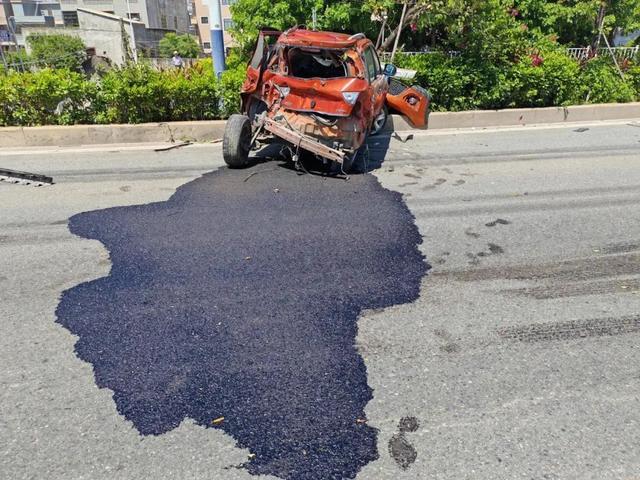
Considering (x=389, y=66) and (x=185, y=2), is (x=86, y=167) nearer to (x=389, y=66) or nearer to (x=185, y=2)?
(x=389, y=66)

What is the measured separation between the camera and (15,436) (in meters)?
2.67

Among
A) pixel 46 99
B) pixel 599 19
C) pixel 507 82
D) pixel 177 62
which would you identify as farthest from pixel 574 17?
pixel 46 99

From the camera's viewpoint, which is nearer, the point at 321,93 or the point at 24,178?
the point at 321,93

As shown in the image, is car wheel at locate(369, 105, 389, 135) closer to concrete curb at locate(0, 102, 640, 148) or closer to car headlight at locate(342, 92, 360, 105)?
concrete curb at locate(0, 102, 640, 148)

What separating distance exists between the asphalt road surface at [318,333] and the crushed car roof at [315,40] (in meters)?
2.00

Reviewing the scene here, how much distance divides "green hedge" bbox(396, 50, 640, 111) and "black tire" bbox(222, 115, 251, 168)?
504 centimetres

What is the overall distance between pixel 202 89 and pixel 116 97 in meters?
1.55

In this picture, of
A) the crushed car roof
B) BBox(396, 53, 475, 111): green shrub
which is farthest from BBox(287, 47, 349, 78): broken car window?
BBox(396, 53, 475, 111): green shrub

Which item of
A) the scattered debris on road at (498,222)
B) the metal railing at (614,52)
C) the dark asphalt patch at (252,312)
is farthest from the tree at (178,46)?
the scattered debris on road at (498,222)

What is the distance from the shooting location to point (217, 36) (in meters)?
10.0

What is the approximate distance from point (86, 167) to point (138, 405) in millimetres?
5831

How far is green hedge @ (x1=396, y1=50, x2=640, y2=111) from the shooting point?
10898 mm

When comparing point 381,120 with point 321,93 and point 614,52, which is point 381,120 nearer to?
point 321,93

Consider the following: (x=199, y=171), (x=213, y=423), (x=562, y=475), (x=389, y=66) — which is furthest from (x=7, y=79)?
(x=562, y=475)
